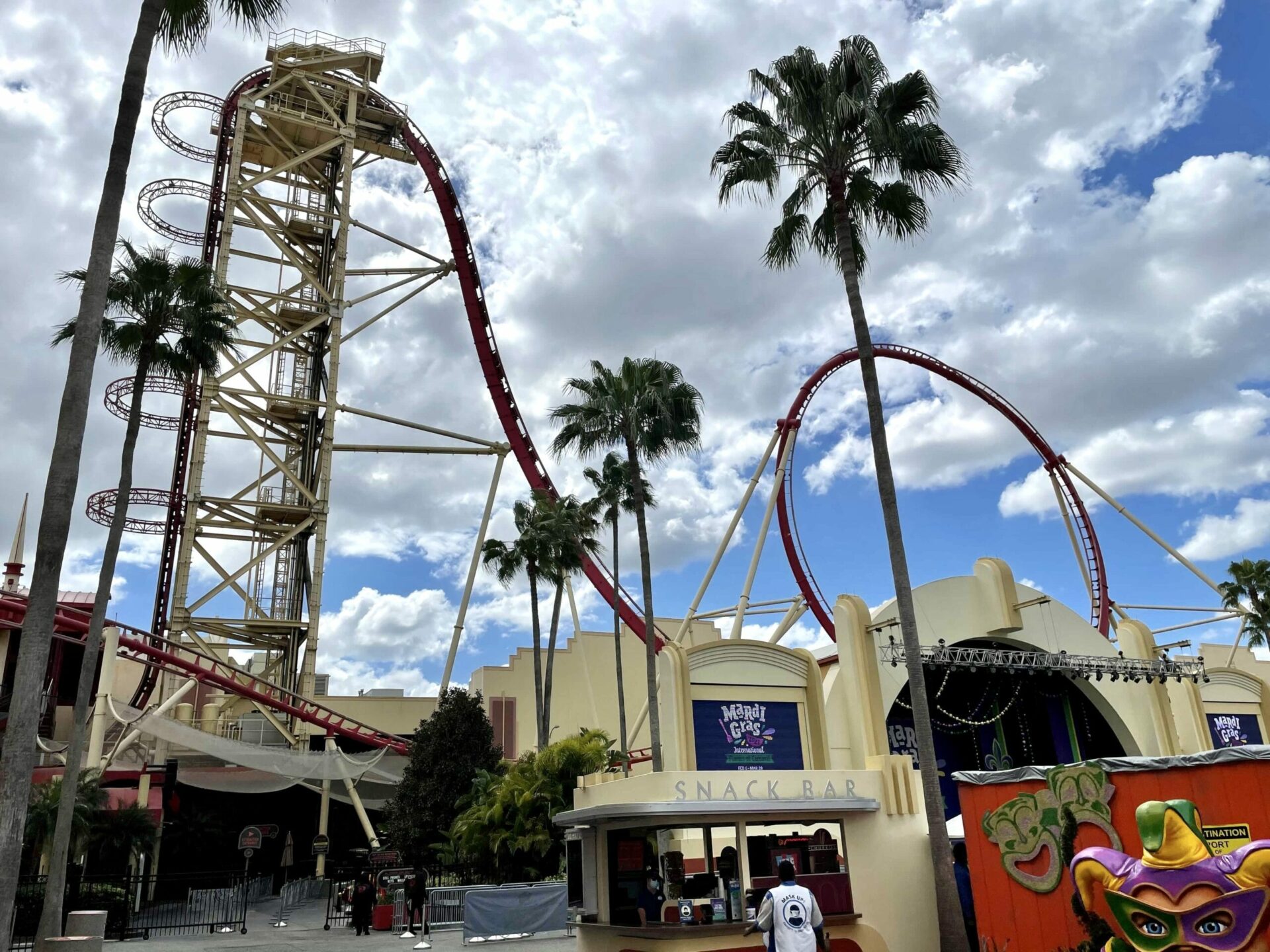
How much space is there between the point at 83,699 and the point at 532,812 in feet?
37.0

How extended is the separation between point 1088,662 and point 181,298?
22206 mm

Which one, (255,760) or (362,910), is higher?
(255,760)

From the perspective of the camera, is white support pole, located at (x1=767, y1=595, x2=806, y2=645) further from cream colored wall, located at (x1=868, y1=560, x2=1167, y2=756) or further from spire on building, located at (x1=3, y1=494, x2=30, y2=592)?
spire on building, located at (x1=3, y1=494, x2=30, y2=592)

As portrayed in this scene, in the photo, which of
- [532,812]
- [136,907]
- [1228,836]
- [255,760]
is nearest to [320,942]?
[136,907]

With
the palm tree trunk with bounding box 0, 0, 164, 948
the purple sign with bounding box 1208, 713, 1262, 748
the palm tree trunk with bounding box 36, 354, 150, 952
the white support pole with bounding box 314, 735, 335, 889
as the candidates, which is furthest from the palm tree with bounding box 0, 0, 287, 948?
the purple sign with bounding box 1208, 713, 1262, 748

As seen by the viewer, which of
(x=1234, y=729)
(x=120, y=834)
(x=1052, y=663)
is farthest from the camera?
(x=1234, y=729)

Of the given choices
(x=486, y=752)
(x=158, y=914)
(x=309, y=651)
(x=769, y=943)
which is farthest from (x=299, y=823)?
(x=769, y=943)

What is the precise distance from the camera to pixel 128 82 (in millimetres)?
11133

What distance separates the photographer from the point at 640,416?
23.3 meters

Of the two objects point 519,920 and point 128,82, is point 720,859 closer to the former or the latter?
point 519,920

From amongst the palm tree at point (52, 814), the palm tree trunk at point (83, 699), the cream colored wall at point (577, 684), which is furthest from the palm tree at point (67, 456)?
the cream colored wall at point (577, 684)

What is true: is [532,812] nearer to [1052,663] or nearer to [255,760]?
[255,760]

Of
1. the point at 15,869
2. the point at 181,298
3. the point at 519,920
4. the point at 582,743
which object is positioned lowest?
the point at 519,920

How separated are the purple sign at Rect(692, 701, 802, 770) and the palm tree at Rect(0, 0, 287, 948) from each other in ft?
38.0
